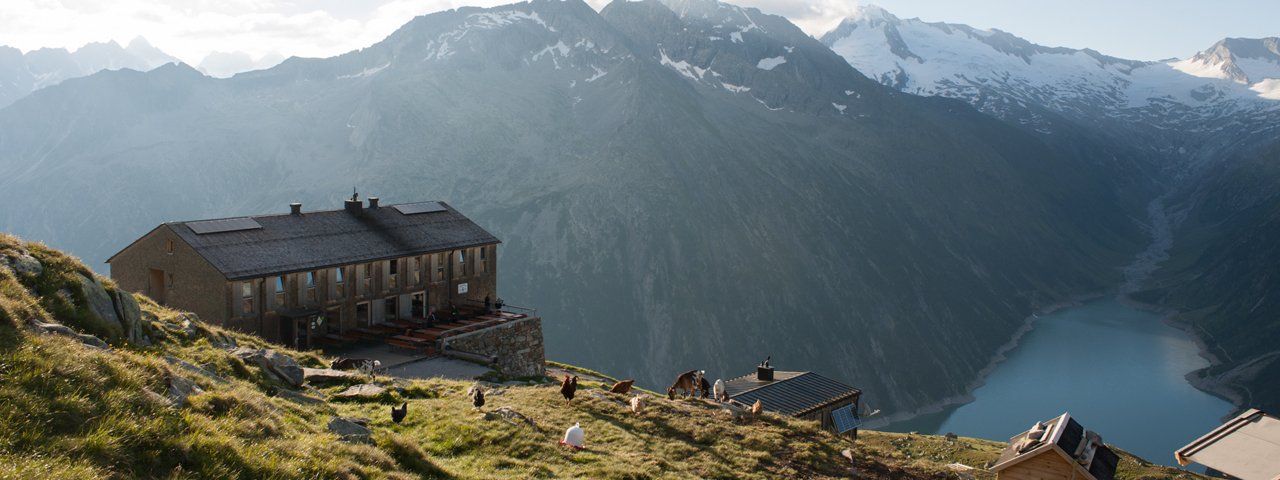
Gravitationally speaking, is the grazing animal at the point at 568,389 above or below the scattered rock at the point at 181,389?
below

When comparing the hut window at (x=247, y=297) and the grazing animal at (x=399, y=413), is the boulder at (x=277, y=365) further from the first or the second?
the hut window at (x=247, y=297)

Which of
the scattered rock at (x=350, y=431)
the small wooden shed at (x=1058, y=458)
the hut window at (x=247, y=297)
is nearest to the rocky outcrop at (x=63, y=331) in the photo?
the scattered rock at (x=350, y=431)

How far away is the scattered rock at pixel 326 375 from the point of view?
27.3 metres

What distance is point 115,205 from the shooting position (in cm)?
19012

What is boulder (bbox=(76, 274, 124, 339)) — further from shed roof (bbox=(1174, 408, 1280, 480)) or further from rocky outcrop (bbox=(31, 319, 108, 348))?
shed roof (bbox=(1174, 408, 1280, 480))

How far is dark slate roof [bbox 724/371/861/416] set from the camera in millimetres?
44281

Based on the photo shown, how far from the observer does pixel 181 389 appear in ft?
53.8

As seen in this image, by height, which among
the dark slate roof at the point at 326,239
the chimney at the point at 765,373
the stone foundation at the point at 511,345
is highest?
the dark slate roof at the point at 326,239

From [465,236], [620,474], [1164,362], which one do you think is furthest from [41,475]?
[1164,362]

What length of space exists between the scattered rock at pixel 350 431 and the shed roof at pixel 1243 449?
23.3 m

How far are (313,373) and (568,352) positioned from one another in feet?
377

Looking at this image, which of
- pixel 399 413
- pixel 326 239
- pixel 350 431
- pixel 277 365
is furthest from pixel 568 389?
pixel 326 239

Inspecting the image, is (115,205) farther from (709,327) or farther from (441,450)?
(441,450)

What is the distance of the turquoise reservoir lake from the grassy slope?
10389cm
